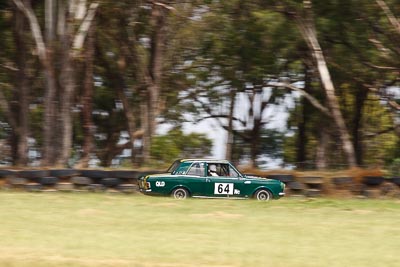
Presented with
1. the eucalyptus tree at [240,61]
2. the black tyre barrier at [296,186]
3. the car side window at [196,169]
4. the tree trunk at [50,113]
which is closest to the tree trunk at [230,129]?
the eucalyptus tree at [240,61]

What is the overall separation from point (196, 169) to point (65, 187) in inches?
136

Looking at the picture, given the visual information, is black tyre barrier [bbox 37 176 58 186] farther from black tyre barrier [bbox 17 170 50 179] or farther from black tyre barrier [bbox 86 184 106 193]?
black tyre barrier [bbox 86 184 106 193]

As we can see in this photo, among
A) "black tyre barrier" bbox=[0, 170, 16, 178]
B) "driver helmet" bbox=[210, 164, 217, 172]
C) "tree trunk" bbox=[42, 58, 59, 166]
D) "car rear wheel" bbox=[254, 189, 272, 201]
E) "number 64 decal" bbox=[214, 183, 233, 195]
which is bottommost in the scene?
"car rear wheel" bbox=[254, 189, 272, 201]

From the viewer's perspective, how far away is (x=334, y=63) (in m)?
29.3

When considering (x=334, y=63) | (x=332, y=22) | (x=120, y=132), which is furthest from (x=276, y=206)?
(x=120, y=132)

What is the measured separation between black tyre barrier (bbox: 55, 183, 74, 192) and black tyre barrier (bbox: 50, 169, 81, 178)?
0.69ft

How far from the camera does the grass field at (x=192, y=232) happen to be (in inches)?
396

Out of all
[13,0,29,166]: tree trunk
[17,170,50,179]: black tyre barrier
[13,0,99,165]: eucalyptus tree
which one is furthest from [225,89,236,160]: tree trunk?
[17,170,50,179]: black tyre barrier

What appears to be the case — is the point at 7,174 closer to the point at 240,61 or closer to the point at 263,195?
the point at 263,195

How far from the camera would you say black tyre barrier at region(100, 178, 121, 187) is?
1977cm

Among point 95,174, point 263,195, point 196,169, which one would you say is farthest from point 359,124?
point 95,174

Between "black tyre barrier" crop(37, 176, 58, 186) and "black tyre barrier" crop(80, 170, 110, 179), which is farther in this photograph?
"black tyre barrier" crop(80, 170, 110, 179)

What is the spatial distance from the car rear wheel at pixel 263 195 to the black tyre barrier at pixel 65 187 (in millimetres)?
4803

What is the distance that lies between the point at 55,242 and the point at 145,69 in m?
20.6
